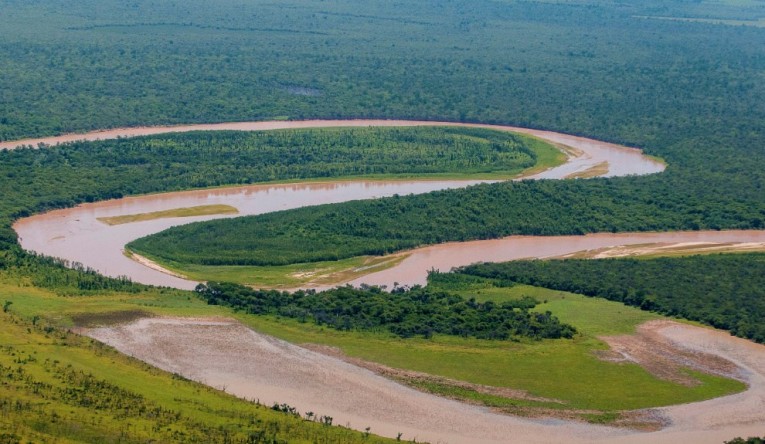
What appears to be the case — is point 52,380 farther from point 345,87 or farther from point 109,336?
point 345,87

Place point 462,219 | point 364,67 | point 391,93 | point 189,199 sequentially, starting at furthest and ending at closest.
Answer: point 364,67, point 391,93, point 189,199, point 462,219

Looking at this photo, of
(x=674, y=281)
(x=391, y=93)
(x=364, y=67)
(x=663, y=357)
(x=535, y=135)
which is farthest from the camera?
(x=364, y=67)

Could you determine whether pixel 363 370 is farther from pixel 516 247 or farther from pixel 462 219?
pixel 462 219

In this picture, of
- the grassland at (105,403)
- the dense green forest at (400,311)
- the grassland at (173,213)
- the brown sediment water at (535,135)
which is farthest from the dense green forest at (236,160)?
the grassland at (105,403)

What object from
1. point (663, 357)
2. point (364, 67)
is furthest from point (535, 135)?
point (663, 357)

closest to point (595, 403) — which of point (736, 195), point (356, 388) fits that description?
point (356, 388)

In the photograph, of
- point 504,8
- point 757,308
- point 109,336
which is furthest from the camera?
point 504,8
